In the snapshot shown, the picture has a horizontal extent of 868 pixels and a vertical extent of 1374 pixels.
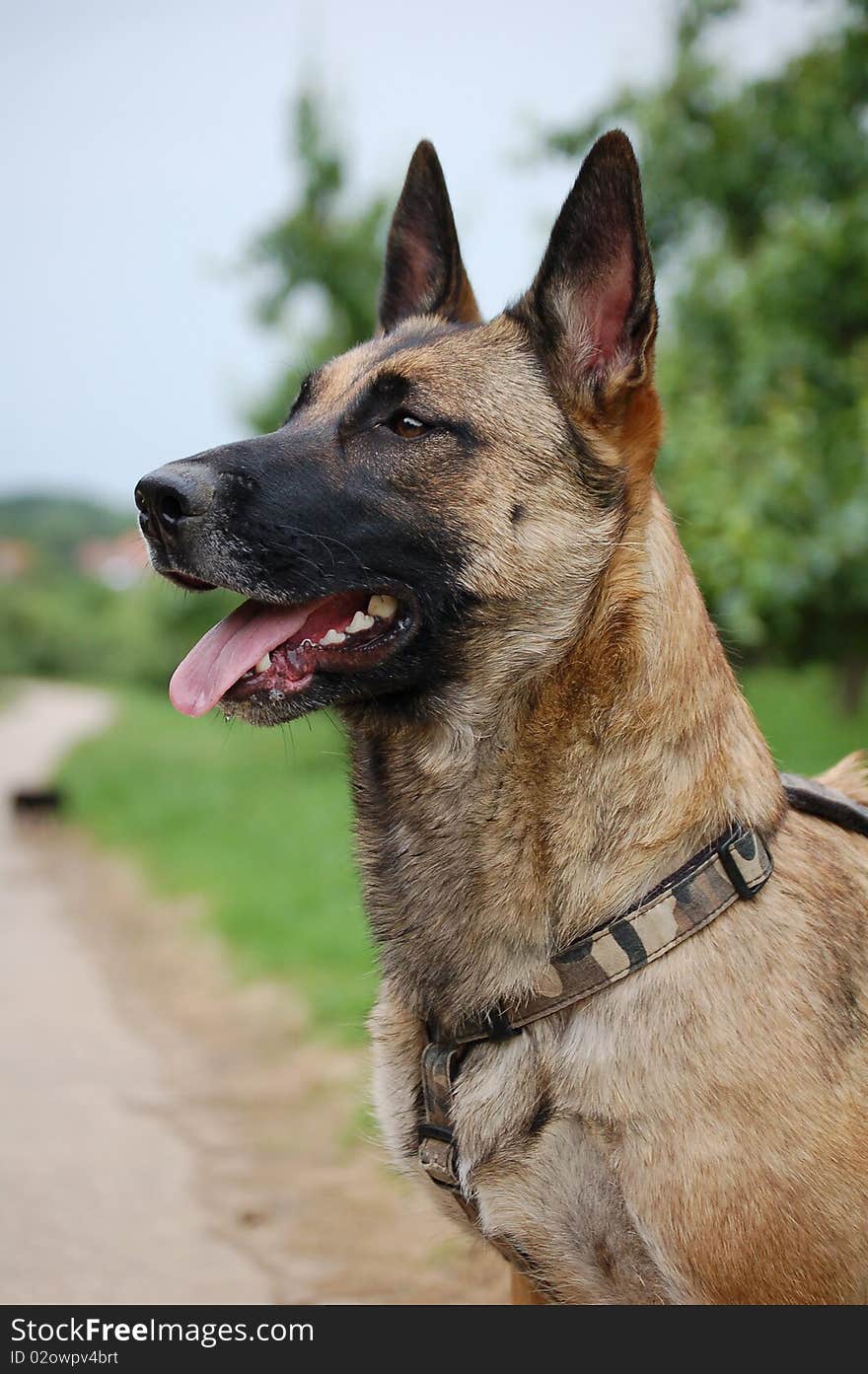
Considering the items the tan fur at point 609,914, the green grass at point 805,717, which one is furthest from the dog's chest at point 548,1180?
the green grass at point 805,717

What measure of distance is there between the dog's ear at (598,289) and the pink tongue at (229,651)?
0.84 meters

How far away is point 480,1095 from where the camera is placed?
2541mm

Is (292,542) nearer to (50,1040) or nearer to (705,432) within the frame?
(50,1040)

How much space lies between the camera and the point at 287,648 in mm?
2746

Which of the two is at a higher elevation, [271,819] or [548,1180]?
[548,1180]

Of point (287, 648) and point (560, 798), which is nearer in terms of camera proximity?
point (560, 798)

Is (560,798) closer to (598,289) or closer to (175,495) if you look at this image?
(175,495)

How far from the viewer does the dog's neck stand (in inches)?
100

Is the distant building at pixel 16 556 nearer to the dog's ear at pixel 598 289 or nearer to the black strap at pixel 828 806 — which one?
the dog's ear at pixel 598 289

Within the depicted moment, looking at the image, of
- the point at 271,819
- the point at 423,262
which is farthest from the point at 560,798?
the point at 271,819

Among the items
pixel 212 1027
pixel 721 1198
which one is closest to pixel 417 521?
pixel 721 1198

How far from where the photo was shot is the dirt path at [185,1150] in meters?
3.92

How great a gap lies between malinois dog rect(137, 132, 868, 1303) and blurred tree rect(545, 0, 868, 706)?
428cm

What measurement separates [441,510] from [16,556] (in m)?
62.5
